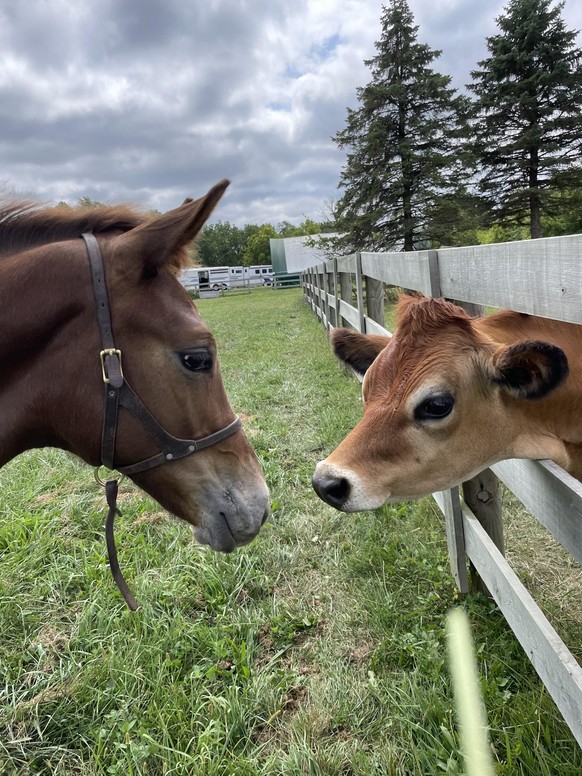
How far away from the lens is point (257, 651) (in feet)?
8.01

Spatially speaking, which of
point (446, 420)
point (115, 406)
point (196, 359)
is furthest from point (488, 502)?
point (115, 406)

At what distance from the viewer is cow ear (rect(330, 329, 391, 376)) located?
7.64 ft

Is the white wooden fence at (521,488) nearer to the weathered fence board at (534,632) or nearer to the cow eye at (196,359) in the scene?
the weathered fence board at (534,632)

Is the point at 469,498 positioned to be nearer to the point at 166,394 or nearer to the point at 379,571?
the point at 379,571

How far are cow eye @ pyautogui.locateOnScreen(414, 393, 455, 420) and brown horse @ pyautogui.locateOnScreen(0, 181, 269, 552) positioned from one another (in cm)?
68

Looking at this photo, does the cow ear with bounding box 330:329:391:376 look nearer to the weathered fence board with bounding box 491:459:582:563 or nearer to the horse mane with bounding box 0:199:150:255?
the weathered fence board with bounding box 491:459:582:563

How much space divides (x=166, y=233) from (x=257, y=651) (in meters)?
2.09

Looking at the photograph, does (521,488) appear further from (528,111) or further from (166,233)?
(528,111)

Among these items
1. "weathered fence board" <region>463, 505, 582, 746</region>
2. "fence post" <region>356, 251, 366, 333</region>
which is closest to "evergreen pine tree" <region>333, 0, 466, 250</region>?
"fence post" <region>356, 251, 366, 333</region>

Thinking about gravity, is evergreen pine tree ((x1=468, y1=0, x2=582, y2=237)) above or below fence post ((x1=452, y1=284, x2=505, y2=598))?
above

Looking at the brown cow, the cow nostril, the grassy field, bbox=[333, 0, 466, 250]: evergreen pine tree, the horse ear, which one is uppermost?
bbox=[333, 0, 466, 250]: evergreen pine tree

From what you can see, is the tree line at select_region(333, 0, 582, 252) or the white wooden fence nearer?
the white wooden fence

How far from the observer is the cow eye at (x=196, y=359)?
1.68 metres

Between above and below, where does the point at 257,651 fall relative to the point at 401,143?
below
